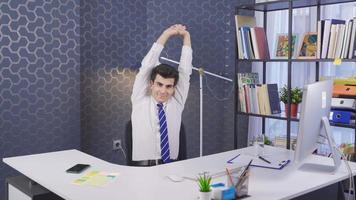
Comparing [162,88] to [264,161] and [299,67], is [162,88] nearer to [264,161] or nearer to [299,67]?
[264,161]

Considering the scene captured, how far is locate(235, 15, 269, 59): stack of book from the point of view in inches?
142

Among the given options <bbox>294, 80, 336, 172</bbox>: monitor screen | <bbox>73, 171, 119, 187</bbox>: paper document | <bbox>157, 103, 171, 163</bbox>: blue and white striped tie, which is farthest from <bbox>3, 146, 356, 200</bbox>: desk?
<bbox>157, 103, 171, 163</bbox>: blue and white striped tie

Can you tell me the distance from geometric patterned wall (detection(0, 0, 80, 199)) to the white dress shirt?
0.66 meters

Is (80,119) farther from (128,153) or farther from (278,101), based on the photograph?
(278,101)

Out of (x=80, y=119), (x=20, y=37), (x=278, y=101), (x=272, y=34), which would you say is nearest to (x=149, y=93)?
(x=80, y=119)

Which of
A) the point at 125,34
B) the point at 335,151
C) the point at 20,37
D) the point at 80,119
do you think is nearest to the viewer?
the point at 335,151

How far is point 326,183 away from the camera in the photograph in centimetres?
212

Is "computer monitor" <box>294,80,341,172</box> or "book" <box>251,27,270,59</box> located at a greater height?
"book" <box>251,27,270,59</box>

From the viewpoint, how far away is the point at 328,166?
2.40 m

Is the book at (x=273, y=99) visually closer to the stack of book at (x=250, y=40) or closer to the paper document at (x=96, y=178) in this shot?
the stack of book at (x=250, y=40)

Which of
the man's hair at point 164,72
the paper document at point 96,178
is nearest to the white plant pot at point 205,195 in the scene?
the paper document at point 96,178

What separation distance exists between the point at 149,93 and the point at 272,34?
1.68 metres

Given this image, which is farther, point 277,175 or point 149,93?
point 149,93

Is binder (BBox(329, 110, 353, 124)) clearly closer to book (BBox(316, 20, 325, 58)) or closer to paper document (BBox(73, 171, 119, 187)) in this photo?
book (BBox(316, 20, 325, 58))
